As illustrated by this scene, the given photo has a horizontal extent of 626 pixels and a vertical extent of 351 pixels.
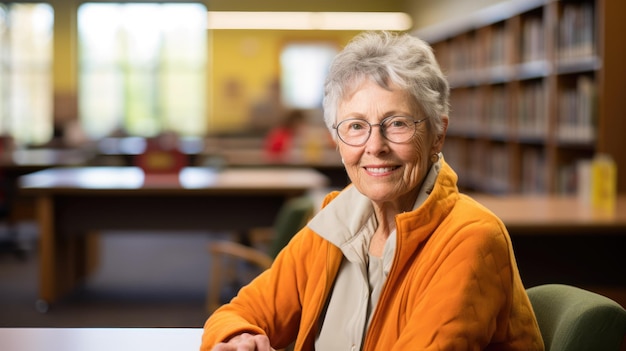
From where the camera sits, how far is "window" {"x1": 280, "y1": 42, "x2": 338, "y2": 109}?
1561 centimetres

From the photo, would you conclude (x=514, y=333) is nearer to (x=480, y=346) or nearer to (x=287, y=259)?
(x=480, y=346)

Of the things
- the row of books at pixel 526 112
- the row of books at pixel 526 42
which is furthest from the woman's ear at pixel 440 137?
the row of books at pixel 526 112

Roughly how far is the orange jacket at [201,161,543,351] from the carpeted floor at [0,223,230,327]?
104 inches

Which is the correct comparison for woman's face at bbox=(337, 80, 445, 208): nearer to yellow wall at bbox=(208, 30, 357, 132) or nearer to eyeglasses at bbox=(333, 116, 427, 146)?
eyeglasses at bbox=(333, 116, 427, 146)

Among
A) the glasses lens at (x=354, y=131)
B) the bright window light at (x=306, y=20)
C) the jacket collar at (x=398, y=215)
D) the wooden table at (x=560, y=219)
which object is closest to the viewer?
the jacket collar at (x=398, y=215)

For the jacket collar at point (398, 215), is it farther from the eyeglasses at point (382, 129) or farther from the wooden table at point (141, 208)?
the wooden table at point (141, 208)

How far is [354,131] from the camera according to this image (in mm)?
1649

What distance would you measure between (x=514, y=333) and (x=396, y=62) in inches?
20.2

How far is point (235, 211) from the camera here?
5.71 meters

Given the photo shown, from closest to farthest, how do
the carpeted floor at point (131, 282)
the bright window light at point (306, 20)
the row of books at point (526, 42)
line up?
the row of books at point (526, 42) < the carpeted floor at point (131, 282) < the bright window light at point (306, 20)

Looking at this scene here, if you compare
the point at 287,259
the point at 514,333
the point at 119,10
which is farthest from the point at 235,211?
the point at 119,10

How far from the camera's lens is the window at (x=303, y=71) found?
1561cm

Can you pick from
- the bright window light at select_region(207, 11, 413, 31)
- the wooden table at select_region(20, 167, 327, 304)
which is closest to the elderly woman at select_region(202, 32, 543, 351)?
the wooden table at select_region(20, 167, 327, 304)

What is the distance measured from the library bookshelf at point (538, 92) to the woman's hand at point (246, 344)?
2493 millimetres
